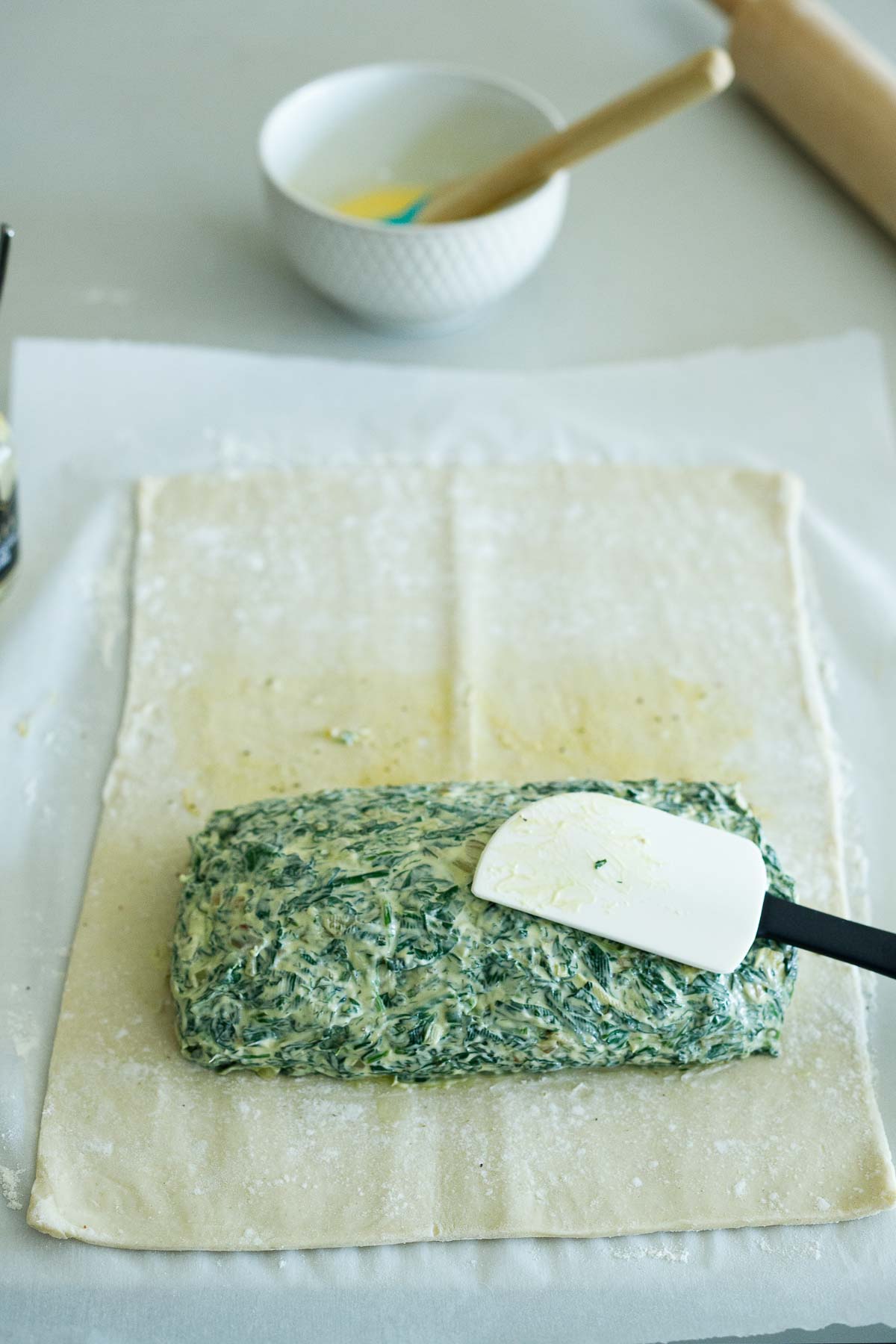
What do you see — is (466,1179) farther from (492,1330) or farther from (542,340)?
(542,340)

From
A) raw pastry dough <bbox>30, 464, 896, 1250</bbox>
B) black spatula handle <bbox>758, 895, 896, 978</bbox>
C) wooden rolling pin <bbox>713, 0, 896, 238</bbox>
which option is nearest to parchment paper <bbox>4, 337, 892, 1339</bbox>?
raw pastry dough <bbox>30, 464, 896, 1250</bbox>

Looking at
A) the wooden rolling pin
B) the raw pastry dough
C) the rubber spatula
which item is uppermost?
the wooden rolling pin

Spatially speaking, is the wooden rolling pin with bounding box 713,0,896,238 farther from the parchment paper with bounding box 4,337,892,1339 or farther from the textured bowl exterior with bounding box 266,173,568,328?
the textured bowl exterior with bounding box 266,173,568,328

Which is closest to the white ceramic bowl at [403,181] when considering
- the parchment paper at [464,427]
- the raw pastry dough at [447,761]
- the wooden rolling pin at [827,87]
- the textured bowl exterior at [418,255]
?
the textured bowl exterior at [418,255]

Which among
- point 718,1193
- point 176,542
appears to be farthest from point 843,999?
point 176,542

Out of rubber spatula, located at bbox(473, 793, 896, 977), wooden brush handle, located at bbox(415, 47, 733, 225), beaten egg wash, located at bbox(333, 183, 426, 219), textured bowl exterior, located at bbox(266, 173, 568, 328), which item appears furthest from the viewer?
beaten egg wash, located at bbox(333, 183, 426, 219)

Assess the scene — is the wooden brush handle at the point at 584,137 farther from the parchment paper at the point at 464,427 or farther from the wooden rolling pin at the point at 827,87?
the wooden rolling pin at the point at 827,87
